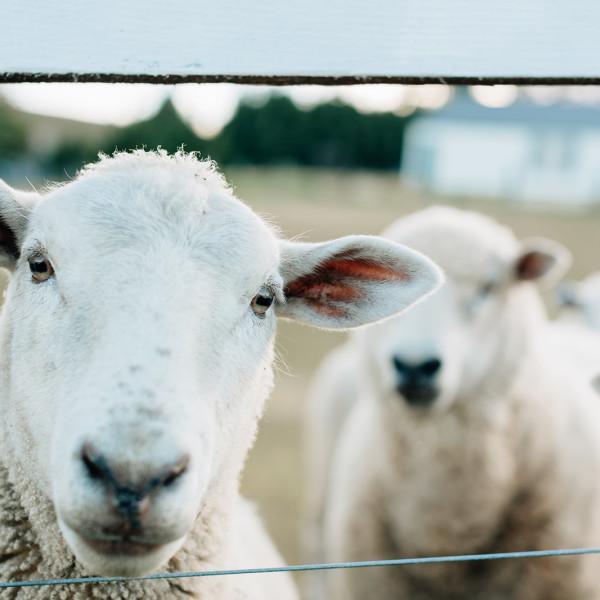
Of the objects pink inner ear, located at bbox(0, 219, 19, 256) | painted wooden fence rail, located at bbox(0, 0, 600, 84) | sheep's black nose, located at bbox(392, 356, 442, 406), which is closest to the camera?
painted wooden fence rail, located at bbox(0, 0, 600, 84)

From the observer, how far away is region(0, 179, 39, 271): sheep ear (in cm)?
172

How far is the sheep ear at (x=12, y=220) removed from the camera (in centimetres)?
172

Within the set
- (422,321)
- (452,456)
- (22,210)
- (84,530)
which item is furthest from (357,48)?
(452,456)

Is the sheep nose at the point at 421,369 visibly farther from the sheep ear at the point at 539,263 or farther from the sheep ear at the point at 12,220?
the sheep ear at the point at 12,220

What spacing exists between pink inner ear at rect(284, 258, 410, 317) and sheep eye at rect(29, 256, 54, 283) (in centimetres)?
66

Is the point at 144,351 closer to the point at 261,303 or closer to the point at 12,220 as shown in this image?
the point at 261,303

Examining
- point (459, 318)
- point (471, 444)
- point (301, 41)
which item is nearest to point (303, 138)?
point (459, 318)

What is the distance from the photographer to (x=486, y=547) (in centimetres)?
314

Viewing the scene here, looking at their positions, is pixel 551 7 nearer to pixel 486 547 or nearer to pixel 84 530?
pixel 84 530

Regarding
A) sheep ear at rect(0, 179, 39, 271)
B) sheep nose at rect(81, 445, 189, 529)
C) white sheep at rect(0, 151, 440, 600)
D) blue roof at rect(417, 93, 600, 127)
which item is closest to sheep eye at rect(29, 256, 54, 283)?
white sheep at rect(0, 151, 440, 600)

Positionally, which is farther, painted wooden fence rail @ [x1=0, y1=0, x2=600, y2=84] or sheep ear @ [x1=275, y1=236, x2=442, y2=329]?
sheep ear @ [x1=275, y1=236, x2=442, y2=329]

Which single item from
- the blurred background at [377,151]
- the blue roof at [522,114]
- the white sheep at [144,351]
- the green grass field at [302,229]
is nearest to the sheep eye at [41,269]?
the white sheep at [144,351]

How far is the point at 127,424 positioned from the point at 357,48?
85 centimetres

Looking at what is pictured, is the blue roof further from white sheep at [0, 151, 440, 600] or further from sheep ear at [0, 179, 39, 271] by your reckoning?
sheep ear at [0, 179, 39, 271]
